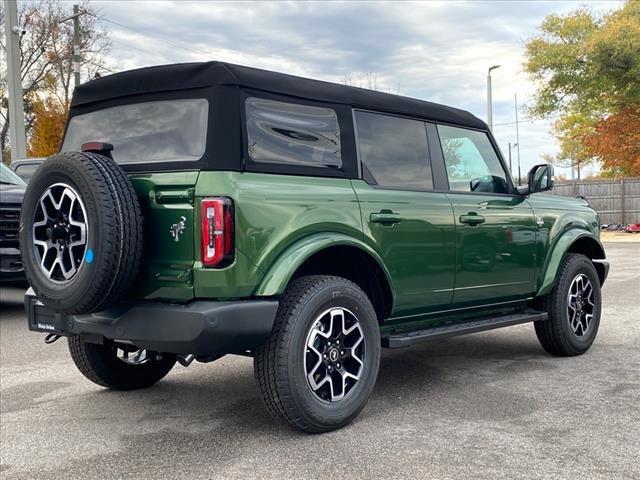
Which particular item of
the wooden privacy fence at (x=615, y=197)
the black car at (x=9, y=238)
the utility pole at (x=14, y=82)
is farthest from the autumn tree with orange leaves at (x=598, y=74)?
the black car at (x=9, y=238)

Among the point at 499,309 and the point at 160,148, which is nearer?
the point at 160,148

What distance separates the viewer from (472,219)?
191 inches

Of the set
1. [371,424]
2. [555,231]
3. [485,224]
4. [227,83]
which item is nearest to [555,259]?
[555,231]

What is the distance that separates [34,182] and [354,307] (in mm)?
1829

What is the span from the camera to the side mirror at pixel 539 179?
17.8ft

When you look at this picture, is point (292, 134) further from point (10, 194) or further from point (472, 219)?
point (10, 194)

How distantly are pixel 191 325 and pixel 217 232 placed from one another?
0.46 m

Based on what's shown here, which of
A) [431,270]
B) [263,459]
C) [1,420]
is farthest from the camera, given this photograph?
[431,270]

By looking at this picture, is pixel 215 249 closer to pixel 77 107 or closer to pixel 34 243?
pixel 34 243

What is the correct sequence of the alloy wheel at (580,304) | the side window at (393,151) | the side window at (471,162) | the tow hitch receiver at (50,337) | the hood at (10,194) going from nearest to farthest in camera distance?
1. the tow hitch receiver at (50,337)
2. the side window at (393,151)
3. the side window at (471,162)
4. the alloy wheel at (580,304)
5. the hood at (10,194)

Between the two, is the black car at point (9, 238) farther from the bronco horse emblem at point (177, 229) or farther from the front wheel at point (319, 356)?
the front wheel at point (319, 356)

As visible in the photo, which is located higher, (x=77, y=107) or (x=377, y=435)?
(x=77, y=107)

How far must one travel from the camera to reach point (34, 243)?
3.68 m

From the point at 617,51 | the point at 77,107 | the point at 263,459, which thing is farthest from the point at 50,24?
the point at 263,459
